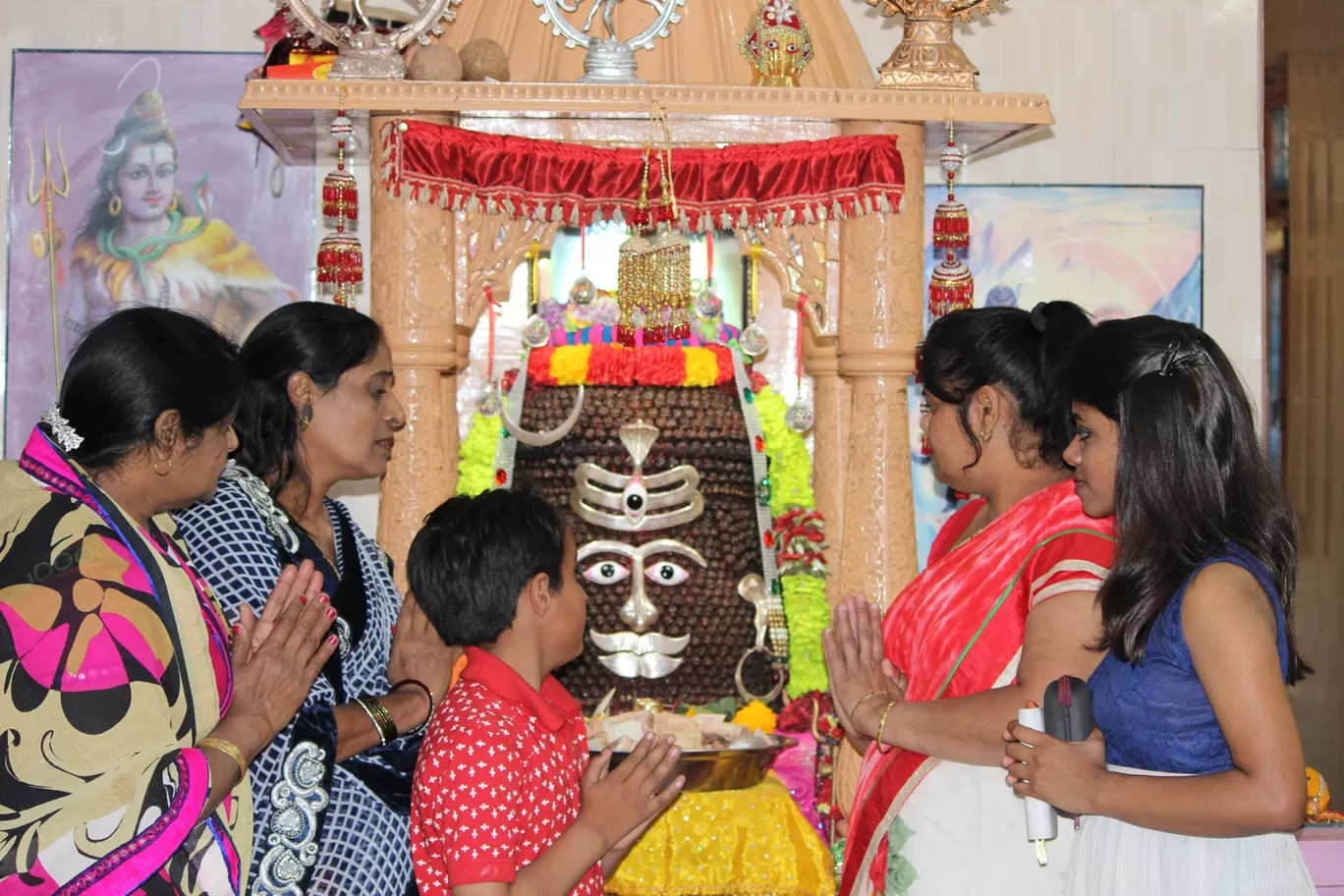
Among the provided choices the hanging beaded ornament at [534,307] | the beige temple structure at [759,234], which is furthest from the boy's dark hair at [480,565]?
the hanging beaded ornament at [534,307]

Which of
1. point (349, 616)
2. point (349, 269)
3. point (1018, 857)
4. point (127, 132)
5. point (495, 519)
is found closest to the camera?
point (495, 519)

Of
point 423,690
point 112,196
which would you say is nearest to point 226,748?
point 423,690

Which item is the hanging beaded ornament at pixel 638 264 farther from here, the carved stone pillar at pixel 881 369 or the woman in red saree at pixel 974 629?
the woman in red saree at pixel 974 629

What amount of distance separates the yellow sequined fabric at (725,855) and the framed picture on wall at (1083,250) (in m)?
1.55

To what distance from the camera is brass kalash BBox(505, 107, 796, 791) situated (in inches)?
155

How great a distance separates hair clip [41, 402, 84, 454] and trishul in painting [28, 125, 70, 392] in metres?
2.81

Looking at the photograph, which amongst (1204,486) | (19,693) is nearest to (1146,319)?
(1204,486)

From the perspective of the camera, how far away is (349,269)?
3.45m

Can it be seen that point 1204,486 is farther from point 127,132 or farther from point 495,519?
point 127,132

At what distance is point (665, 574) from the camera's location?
12.9 feet

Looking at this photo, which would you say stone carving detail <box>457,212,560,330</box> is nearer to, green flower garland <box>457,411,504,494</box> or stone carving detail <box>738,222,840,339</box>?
green flower garland <box>457,411,504,494</box>

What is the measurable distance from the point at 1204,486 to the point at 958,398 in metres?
0.53

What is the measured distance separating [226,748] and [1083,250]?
3651 mm

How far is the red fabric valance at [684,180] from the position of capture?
361cm
